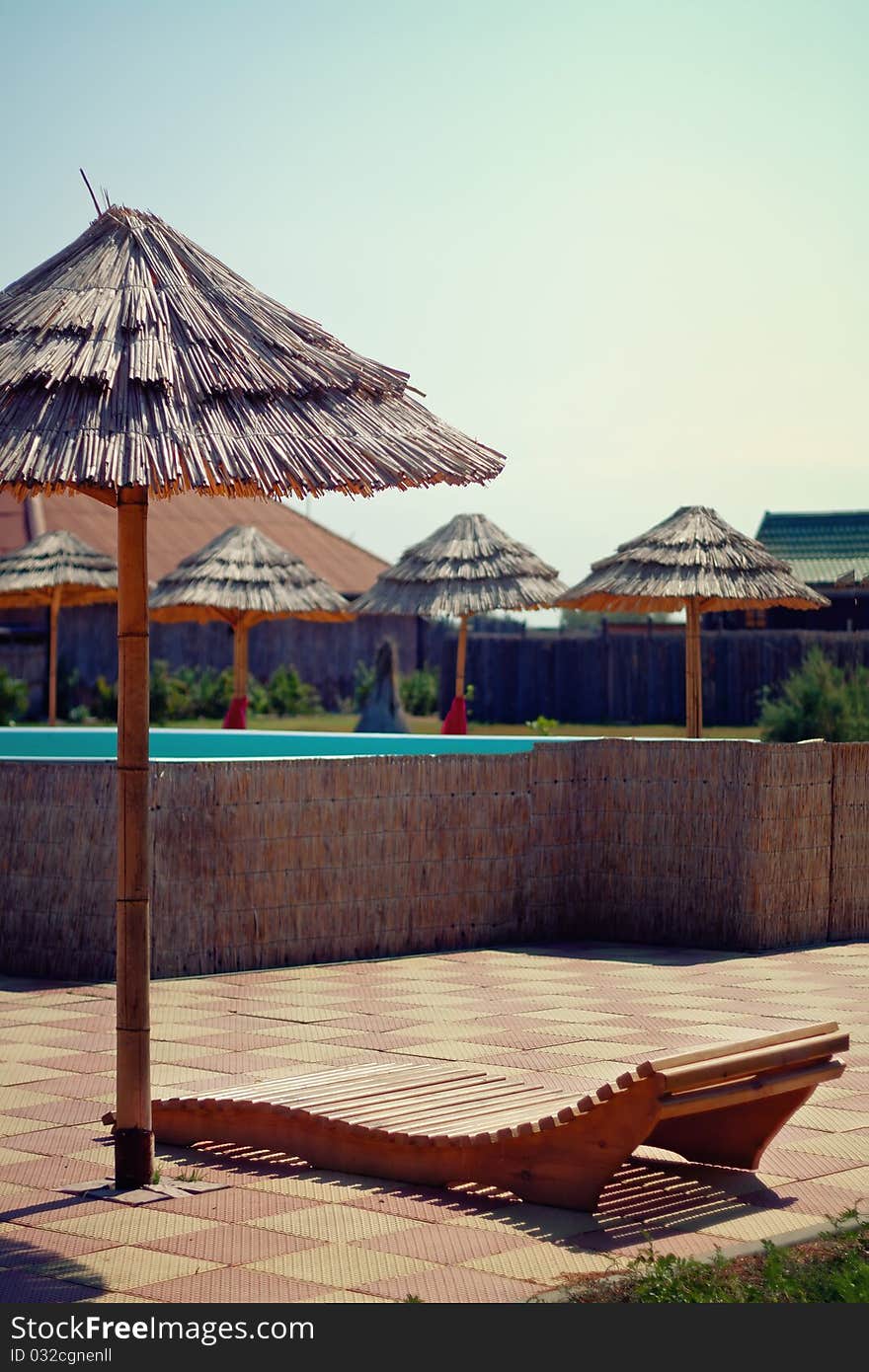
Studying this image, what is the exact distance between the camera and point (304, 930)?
908cm

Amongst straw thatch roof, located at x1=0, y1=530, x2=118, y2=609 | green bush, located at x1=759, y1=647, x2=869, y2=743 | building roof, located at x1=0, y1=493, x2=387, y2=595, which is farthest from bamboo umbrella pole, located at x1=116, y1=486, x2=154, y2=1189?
building roof, located at x1=0, y1=493, x2=387, y2=595

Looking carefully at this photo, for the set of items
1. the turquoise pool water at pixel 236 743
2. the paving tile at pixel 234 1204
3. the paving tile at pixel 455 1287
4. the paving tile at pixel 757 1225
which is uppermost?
the turquoise pool water at pixel 236 743

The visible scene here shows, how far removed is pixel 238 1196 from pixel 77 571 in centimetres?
1727

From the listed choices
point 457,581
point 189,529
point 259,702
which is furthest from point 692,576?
point 189,529

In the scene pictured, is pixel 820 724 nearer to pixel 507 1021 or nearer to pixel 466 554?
pixel 466 554

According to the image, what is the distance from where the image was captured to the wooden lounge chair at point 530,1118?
466cm

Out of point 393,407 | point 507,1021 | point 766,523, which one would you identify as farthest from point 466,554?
point 393,407

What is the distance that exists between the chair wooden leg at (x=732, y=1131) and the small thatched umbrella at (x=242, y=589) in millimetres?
14578

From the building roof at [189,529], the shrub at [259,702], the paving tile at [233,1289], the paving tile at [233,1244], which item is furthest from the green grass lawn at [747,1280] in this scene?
the shrub at [259,702]

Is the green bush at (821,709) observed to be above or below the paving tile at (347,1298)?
above

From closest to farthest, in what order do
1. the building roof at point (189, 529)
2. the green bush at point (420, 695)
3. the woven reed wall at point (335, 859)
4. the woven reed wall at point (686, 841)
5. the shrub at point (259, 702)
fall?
the woven reed wall at point (335, 859), the woven reed wall at point (686, 841), the shrub at point (259, 702), the green bush at point (420, 695), the building roof at point (189, 529)

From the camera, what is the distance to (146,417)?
4824 mm

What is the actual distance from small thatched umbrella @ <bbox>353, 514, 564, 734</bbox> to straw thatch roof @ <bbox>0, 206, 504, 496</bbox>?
1331cm

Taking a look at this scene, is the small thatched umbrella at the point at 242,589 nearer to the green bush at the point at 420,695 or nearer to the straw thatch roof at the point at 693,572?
the straw thatch roof at the point at 693,572
